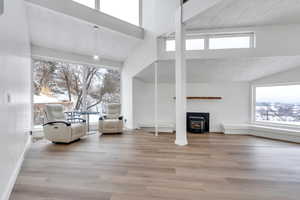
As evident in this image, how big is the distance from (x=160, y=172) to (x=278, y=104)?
15.6 feet

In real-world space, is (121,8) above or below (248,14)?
above

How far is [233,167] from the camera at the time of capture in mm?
2414

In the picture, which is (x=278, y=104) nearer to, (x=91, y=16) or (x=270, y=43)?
(x=270, y=43)

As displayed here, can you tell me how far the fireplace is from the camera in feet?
16.7

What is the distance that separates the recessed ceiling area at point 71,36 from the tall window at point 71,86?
61 centimetres

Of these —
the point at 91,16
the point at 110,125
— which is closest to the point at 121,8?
the point at 91,16

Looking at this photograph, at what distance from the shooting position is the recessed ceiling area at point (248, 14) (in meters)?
3.06

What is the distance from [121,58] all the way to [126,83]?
0.94 meters

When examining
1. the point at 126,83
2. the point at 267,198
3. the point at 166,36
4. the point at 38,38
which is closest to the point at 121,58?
the point at 126,83

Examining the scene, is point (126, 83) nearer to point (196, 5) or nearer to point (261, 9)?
point (196, 5)

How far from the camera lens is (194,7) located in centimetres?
334

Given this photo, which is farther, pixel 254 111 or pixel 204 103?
pixel 204 103

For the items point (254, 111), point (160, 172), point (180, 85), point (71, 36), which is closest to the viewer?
point (160, 172)

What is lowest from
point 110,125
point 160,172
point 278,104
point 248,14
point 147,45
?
point 160,172
